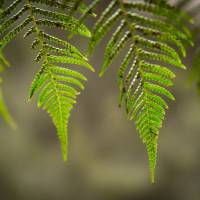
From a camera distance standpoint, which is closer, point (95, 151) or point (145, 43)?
point (145, 43)

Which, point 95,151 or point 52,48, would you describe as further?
Result: point 95,151

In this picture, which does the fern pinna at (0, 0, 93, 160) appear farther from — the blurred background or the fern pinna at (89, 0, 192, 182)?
the blurred background

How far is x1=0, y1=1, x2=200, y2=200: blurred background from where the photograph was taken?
6125mm

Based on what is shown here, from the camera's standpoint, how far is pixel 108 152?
20.7 feet

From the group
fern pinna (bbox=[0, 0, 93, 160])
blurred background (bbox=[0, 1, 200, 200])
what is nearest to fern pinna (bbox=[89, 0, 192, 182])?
fern pinna (bbox=[0, 0, 93, 160])

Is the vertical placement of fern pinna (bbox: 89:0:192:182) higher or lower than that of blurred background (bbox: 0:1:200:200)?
lower

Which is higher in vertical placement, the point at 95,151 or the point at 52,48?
the point at 95,151

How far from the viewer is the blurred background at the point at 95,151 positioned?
20.1 feet

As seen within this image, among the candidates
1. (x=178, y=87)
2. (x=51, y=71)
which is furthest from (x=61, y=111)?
(x=178, y=87)

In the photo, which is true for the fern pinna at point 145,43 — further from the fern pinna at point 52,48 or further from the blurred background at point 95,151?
the blurred background at point 95,151

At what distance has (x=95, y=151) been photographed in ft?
20.5

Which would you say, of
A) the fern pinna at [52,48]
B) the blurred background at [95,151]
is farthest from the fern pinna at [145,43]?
the blurred background at [95,151]

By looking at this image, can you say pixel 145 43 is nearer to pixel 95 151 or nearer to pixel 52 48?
pixel 52 48

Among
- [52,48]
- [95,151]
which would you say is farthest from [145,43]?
[95,151]
